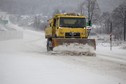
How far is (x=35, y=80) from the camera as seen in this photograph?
28.1ft

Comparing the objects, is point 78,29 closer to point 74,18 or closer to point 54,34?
point 74,18

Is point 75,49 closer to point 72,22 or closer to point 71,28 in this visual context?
point 71,28

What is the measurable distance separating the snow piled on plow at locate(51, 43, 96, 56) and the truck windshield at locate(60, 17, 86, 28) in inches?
65.8

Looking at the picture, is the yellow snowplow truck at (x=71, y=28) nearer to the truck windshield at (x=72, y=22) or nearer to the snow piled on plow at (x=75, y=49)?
the truck windshield at (x=72, y=22)

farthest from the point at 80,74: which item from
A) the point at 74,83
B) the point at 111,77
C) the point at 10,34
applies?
the point at 10,34

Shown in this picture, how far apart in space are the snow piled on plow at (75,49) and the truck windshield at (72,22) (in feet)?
5.49

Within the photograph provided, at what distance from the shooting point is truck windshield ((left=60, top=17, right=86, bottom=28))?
20719mm

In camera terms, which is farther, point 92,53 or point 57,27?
point 57,27

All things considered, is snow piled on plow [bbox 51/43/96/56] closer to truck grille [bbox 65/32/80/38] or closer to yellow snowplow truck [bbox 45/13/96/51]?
yellow snowplow truck [bbox 45/13/96/51]

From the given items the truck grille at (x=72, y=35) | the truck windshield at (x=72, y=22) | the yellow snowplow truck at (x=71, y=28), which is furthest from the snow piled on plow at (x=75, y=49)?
the truck windshield at (x=72, y=22)

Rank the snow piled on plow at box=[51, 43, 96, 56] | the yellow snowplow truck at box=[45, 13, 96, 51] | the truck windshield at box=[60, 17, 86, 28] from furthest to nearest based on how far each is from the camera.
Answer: the truck windshield at box=[60, 17, 86, 28] → the yellow snowplow truck at box=[45, 13, 96, 51] → the snow piled on plow at box=[51, 43, 96, 56]

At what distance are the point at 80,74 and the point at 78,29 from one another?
10.9m

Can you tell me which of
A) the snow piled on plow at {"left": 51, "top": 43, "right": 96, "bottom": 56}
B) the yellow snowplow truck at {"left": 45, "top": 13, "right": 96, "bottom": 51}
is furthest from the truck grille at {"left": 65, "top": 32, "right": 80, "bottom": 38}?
the snow piled on plow at {"left": 51, "top": 43, "right": 96, "bottom": 56}

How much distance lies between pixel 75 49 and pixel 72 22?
2128mm
